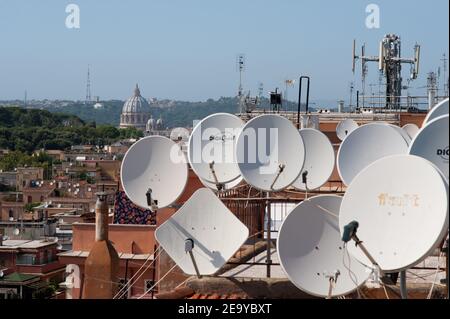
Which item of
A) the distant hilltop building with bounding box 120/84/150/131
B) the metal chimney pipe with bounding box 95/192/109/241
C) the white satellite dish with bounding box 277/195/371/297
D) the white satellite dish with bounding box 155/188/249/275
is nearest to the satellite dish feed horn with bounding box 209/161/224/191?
the metal chimney pipe with bounding box 95/192/109/241

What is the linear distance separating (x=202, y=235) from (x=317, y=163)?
2594 millimetres

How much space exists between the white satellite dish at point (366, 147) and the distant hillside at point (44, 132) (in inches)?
3774

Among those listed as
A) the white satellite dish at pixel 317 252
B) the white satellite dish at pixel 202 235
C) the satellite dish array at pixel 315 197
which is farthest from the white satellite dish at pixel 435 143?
the white satellite dish at pixel 202 235

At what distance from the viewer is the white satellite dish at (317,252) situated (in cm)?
574

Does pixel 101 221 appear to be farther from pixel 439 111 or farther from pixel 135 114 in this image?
pixel 135 114

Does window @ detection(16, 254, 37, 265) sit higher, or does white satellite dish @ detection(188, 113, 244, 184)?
white satellite dish @ detection(188, 113, 244, 184)

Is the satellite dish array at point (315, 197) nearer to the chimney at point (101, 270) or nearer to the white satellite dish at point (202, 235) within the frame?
the white satellite dish at point (202, 235)

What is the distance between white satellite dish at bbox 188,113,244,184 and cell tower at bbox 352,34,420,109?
16601 mm

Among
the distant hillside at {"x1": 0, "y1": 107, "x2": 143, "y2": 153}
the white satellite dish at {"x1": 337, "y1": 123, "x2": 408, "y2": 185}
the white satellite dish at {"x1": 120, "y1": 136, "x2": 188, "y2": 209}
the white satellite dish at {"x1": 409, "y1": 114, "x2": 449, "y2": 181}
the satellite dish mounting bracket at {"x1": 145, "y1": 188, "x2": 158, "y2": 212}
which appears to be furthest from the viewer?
the distant hillside at {"x1": 0, "y1": 107, "x2": 143, "y2": 153}

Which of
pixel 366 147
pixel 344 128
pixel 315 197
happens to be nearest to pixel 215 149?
pixel 366 147

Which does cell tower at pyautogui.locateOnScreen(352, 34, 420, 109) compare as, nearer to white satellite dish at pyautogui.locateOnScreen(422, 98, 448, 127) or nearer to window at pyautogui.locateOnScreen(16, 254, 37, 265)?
window at pyautogui.locateOnScreen(16, 254, 37, 265)

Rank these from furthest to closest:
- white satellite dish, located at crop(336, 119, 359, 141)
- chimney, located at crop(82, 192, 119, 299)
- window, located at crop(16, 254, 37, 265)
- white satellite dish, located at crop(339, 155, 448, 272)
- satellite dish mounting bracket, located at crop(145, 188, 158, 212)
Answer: window, located at crop(16, 254, 37, 265), white satellite dish, located at crop(336, 119, 359, 141), chimney, located at crop(82, 192, 119, 299), satellite dish mounting bracket, located at crop(145, 188, 158, 212), white satellite dish, located at crop(339, 155, 448, 272)

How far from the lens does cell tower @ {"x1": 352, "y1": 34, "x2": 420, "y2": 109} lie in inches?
1025

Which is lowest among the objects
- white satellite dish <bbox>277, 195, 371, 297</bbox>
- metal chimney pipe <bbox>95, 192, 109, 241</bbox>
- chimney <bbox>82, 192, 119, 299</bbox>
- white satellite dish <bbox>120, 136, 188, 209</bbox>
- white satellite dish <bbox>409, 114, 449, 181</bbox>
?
chimney <bbox>82, 192, 119, 299</bbox>
